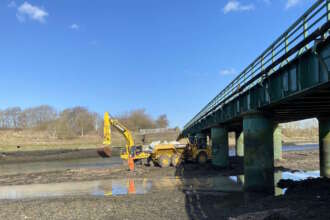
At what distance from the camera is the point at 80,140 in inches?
3361

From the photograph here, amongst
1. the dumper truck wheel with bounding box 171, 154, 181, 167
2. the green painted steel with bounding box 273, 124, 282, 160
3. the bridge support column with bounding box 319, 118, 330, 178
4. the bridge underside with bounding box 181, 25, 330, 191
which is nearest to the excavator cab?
the dumper truck wheel with bounding box 171, 154, 181, 167

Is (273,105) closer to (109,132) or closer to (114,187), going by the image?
(114,187)

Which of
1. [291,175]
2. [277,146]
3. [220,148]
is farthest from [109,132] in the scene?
[277,146]

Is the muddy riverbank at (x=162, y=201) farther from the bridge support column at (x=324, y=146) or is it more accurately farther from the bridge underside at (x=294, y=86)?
the bridge support column at (x=324, y=146)

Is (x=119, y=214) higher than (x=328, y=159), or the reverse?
(x=328, y=159)

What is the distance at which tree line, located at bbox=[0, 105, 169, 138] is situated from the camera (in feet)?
328

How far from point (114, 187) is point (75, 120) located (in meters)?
92.9

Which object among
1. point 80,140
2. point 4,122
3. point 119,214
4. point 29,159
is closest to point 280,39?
point 119,214

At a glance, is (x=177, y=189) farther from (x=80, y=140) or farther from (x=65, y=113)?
(x=65, y=113)

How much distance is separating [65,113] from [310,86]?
10860 cm

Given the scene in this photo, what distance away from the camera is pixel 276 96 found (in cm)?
1287

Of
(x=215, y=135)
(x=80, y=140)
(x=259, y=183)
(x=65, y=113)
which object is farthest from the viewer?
(x=65, y=113)

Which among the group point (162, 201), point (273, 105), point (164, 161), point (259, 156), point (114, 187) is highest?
point (273, 105)

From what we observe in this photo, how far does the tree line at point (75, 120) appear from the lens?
100000 millimetres
